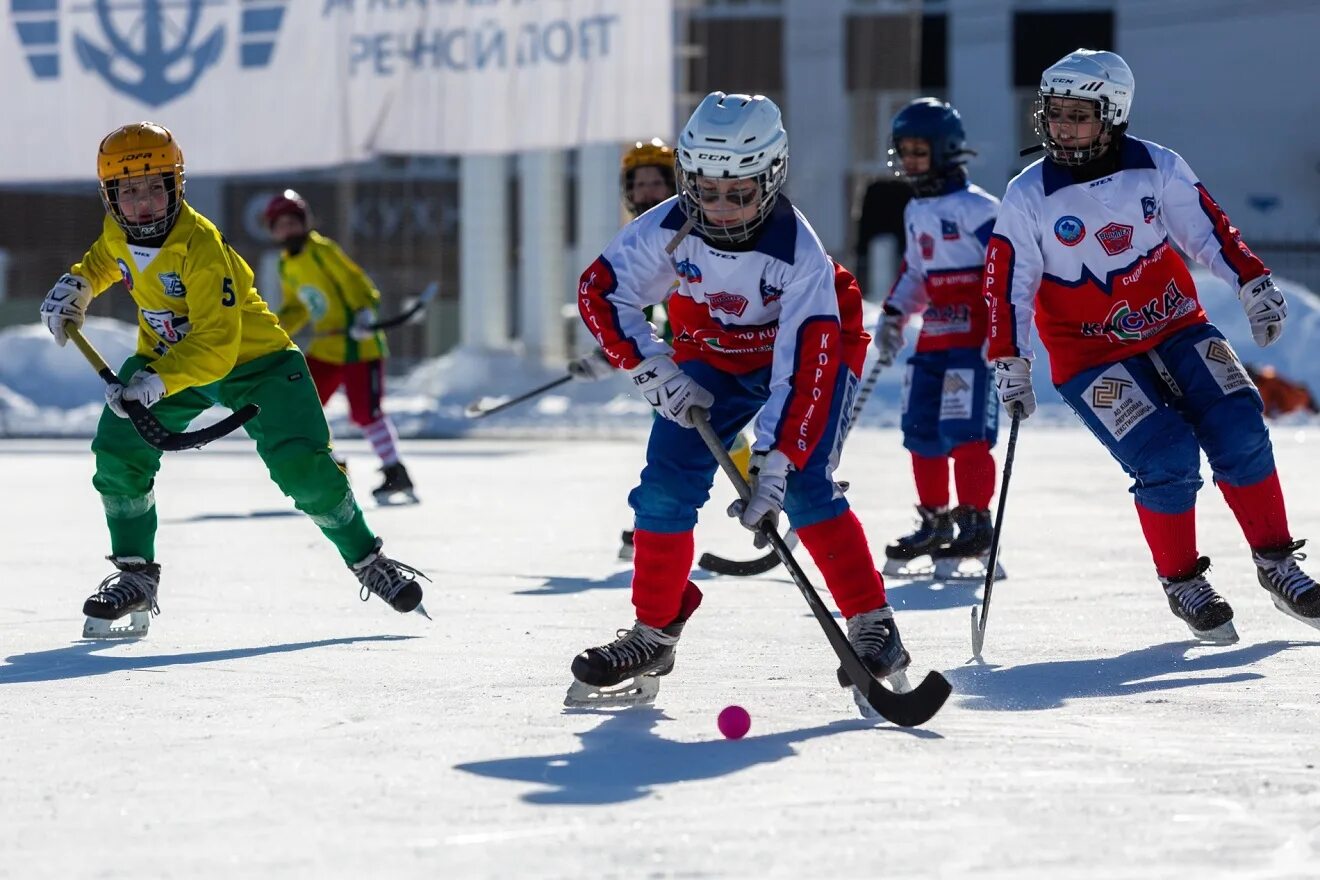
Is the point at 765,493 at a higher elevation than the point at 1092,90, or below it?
below

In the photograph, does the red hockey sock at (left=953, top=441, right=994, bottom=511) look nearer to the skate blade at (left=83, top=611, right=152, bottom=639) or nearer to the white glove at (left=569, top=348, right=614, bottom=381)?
the white glove at (left=569, top=348, right=614, bottom=381)

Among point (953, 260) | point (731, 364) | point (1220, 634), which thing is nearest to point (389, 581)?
point (731, 364)

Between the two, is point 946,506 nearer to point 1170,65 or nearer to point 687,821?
point 687,821

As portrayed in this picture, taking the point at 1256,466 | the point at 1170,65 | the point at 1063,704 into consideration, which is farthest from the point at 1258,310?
the point at 1170,65

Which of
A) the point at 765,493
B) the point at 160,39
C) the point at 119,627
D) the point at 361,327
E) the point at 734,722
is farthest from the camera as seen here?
the point at 160,39

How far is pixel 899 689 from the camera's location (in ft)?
15.2

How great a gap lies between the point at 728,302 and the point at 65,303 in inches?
86.3

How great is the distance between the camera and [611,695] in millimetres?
4574

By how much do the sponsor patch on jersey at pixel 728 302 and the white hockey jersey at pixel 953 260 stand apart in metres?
3.05

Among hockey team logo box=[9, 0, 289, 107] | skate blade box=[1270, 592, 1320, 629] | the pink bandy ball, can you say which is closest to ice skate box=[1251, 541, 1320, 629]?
skate blade box=[1270, 592, 1320, 629]

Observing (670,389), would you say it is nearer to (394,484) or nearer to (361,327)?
(394,484)

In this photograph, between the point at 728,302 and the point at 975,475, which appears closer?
the point at 728,302

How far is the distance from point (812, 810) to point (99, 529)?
6066 mm

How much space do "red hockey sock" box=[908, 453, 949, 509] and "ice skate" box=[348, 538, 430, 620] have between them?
2.33 meters
